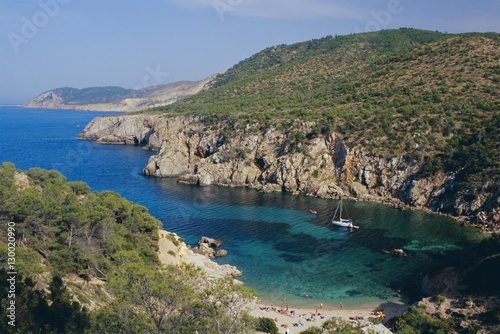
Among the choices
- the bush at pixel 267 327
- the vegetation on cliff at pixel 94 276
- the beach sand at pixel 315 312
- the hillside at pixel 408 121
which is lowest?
the beach sand at pixel 315 312

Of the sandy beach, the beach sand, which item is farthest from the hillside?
the sandy beach

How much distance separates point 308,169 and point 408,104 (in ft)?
76.3

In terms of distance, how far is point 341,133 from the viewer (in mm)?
74000

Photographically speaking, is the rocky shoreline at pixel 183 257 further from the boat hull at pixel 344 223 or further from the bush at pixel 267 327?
the boat hull at pixel 344 223

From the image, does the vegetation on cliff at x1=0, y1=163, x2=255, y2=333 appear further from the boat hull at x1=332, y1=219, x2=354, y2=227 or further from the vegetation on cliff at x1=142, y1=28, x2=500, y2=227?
the vegetation on cliff at x1=142, y1=28, x2=500, y2=227

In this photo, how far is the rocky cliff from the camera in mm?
59969

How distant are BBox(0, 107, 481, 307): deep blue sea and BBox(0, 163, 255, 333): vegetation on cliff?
13.0m

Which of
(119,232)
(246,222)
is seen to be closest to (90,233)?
(119,232)

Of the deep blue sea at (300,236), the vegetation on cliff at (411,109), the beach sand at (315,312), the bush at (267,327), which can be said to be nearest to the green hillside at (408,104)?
the vegetation on cliff at (411,109)

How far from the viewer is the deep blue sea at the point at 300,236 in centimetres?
3856

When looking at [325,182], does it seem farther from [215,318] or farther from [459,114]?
[215,318]

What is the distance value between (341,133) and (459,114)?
66.5 ft

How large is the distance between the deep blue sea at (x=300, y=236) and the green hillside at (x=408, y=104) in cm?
1194

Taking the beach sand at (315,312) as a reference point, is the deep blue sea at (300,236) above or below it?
above
